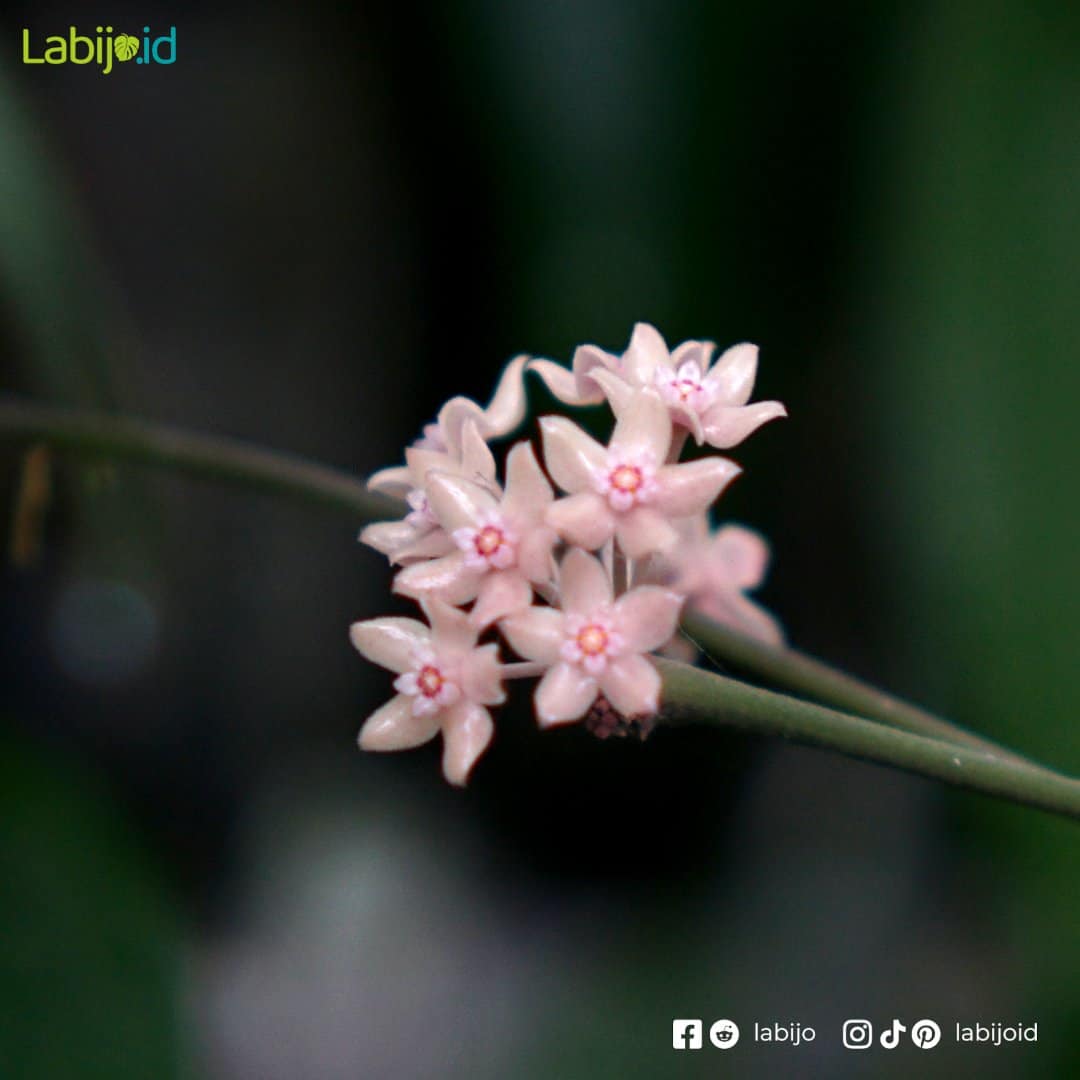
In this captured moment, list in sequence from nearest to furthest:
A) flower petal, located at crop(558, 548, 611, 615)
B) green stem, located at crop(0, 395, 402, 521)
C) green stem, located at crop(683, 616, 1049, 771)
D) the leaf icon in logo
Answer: flower petal, located at crop(558, 548, 611, 615)
green stem, located at crop(683, 616, 1049, 771)
green stem, located at crop(0, 395, 402, 521)
the leaf icon in logo

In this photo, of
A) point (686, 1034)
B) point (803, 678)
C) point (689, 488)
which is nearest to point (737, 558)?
point (803, 678)

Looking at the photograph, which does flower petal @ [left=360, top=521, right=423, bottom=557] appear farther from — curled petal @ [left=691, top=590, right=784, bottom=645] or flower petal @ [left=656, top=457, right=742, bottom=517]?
curled petal @ [left=691, top=590, right=784, bottom=645]

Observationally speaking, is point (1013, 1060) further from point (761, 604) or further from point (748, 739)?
point (761, 604)

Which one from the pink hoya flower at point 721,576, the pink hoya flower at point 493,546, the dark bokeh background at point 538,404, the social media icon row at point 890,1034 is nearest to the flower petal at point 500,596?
the pink hoya flower at point 493,546

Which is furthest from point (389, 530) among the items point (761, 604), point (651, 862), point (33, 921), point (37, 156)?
point (761, 604)

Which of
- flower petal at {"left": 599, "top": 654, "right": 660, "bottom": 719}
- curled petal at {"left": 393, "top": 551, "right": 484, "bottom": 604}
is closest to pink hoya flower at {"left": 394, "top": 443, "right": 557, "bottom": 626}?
curled petal at {"left": 393, "top": 551, "right": 484, "bottom": 604}

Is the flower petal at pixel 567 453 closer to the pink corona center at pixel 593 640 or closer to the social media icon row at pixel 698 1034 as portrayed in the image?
the pink corona center at pixel 593 640
